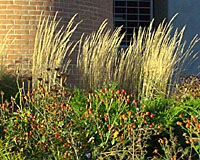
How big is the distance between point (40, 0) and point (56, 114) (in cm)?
304

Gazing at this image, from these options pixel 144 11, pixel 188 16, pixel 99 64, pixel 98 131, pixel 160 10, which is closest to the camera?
pixel 98 131

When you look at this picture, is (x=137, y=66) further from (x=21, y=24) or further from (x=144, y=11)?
(x=144, y=11)

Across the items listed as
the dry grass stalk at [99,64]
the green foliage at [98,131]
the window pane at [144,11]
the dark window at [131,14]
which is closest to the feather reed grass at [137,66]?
the dry grass stalk at [99,64]

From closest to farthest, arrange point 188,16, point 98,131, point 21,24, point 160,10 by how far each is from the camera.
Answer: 1. point 98,131
2. point 21,24
3. point 188,16
4. point 160,10

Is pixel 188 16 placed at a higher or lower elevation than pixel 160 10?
lower

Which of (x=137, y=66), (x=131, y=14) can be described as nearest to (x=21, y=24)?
(x=137, y=66)

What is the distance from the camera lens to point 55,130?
4027 mm

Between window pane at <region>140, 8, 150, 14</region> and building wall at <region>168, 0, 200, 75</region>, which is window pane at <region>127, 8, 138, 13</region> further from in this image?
building wall at <region>168, 0, 200, 75</region>

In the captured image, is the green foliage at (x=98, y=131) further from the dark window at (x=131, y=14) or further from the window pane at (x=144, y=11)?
the window pane at (x=144, y=11)

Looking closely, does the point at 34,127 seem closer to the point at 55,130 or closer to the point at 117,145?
the point at 55,130

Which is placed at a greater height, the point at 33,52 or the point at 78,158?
the point at 33,52

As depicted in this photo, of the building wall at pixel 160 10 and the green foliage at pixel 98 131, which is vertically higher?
the building wall at pixel 160 10

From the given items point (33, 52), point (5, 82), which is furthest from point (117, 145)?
point (33, 52)

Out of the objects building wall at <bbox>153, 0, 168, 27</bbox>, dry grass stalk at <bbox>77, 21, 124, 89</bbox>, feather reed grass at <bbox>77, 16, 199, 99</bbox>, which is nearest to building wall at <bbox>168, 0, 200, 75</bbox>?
building wall at <bbox>153, 0, 168, 27</bbox>
